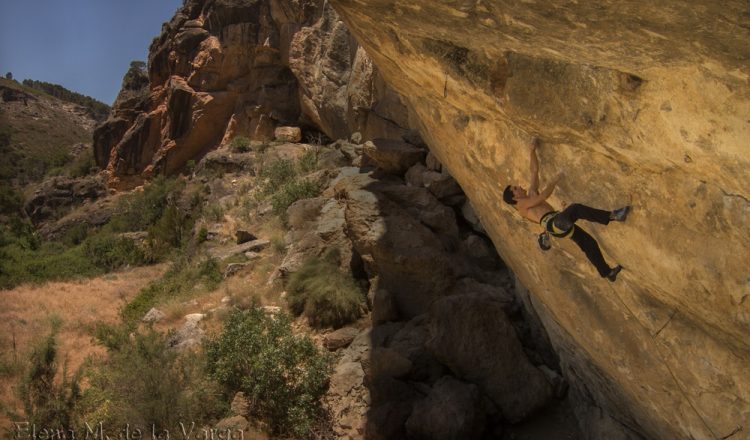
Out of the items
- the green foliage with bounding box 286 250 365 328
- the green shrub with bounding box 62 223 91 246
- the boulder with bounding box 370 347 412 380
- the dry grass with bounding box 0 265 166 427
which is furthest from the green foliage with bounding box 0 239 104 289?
the boulder with bounding box 370 347 412 380

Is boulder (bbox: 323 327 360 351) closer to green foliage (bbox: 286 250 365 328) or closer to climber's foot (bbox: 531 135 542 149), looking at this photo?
green foliage (bbox: 286 250 365 328)

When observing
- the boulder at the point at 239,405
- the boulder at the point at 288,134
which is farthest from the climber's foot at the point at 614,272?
the boulder at the point at 288,134

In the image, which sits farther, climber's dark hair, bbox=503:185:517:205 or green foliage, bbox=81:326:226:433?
green foliage, bbox=81:326:226:433

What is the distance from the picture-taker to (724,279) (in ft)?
10.3

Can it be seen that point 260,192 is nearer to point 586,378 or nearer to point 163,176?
point 163,176

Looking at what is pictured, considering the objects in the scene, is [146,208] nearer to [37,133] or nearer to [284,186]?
[284,186]

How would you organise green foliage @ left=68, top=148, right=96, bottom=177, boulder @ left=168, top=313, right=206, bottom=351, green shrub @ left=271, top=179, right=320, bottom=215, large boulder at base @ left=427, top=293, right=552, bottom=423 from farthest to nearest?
green foliage @ left=68, top=148, right=96, bottom=177 → green shrub @ left=271, top=179, right=320, bottom=215 → boulder @ left=168, top=313, right=206, bottom=351 → large boulder at base @ left=427, top=293, right=552, bottom=423

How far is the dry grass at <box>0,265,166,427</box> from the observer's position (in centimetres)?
1038

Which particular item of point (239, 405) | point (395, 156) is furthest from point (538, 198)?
point (395, 156)

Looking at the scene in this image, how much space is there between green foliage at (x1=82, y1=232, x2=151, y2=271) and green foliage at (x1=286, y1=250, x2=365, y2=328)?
11.4m

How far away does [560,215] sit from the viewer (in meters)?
3.92

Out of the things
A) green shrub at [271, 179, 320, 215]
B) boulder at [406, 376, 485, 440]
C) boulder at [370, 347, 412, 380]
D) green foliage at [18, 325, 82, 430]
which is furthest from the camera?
green shrub at [271, 179, 320, 215]

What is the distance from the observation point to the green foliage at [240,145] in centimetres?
2525

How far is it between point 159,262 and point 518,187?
1716 centimetres
